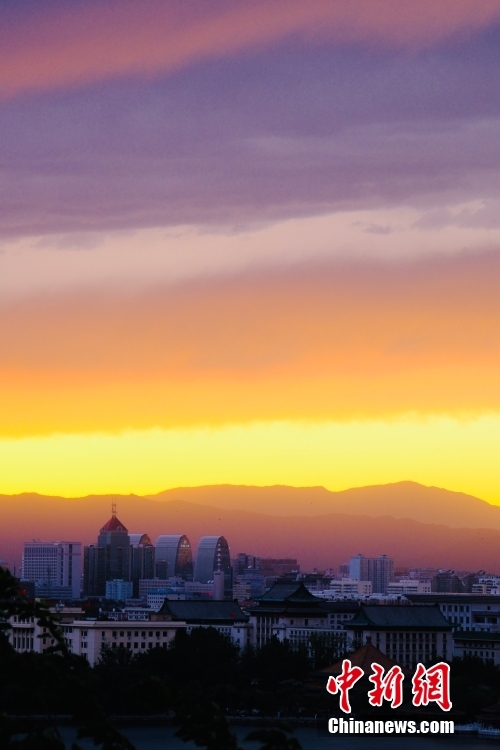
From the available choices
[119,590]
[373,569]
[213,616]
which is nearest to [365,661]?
[213,616]

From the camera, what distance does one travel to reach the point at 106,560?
146 m

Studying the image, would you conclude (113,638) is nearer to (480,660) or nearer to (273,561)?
(480,660)

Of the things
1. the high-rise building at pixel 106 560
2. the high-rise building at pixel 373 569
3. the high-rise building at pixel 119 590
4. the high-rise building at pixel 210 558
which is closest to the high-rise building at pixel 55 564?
the high-rise building at pixel 106 560

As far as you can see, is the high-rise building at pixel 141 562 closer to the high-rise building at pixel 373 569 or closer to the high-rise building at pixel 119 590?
the high-rise building at pixel 119 590

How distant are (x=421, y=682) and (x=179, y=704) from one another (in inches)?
1063

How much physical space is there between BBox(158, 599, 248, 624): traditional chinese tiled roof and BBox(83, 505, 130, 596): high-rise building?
80.7m

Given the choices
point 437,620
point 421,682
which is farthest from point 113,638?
point 421,682

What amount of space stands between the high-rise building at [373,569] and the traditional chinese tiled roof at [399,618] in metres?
105

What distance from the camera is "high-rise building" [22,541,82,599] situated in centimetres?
14625

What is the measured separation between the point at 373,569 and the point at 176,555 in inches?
814

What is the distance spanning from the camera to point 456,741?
36531 millimetres

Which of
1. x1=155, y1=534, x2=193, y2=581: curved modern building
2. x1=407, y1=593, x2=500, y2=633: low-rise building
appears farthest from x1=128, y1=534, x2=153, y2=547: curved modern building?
x1=407, y1=593, x2=500, y2=633: low-rise building

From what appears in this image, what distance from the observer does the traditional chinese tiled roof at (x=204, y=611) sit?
199 ft

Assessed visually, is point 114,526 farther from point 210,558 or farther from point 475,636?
point 475,636
